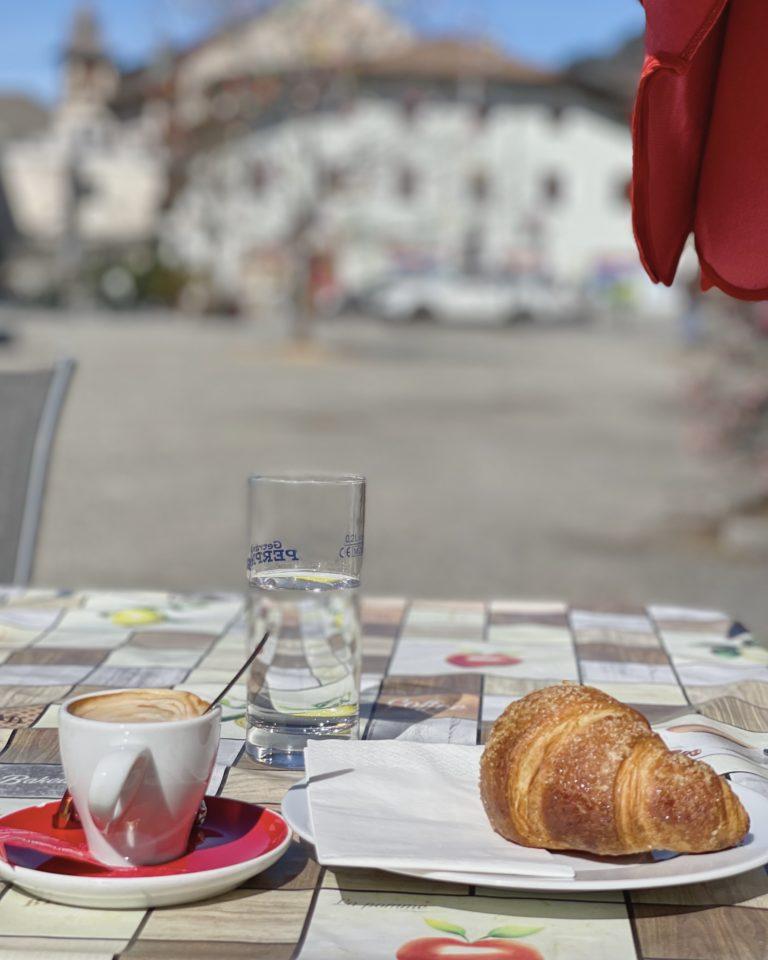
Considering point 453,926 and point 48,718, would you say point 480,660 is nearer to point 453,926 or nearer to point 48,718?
point 48,718

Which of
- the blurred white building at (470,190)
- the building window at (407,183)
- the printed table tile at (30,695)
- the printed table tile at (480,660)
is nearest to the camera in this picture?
the printed table tile at (30,695)

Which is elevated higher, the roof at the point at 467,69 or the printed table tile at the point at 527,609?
the roof at the point at 467,69

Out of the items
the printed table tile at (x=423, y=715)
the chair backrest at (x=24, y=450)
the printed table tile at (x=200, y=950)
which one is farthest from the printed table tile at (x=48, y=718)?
the chair backrest at (x=24, y=450)

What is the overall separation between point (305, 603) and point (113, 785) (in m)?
0.45

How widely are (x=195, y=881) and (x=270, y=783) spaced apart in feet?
1.02

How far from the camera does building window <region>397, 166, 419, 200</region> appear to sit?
4606 cm

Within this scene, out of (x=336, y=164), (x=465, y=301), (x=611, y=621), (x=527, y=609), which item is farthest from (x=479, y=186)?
(x=611, y=621)

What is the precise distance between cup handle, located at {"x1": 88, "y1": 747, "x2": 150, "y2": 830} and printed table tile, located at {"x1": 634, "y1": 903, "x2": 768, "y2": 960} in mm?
362

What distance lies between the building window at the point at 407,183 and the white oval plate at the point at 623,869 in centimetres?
4578

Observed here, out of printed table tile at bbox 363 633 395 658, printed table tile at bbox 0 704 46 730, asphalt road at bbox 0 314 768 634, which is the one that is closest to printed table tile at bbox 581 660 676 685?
printed table tile at bbox 363 633 395 658

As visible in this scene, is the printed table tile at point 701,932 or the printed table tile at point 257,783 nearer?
the printed table tile at point 701,932

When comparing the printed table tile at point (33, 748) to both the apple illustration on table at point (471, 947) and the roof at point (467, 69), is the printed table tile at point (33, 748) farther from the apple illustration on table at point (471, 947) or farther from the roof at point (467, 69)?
the roof at point (467, 69)

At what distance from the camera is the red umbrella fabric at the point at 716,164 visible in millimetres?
1313

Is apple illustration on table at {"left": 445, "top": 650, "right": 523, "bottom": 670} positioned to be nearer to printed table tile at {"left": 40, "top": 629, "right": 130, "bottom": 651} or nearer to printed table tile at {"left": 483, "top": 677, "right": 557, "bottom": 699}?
printed table tile at {"left": 483, "top": 677, "right": 557, "bottom": 699}
